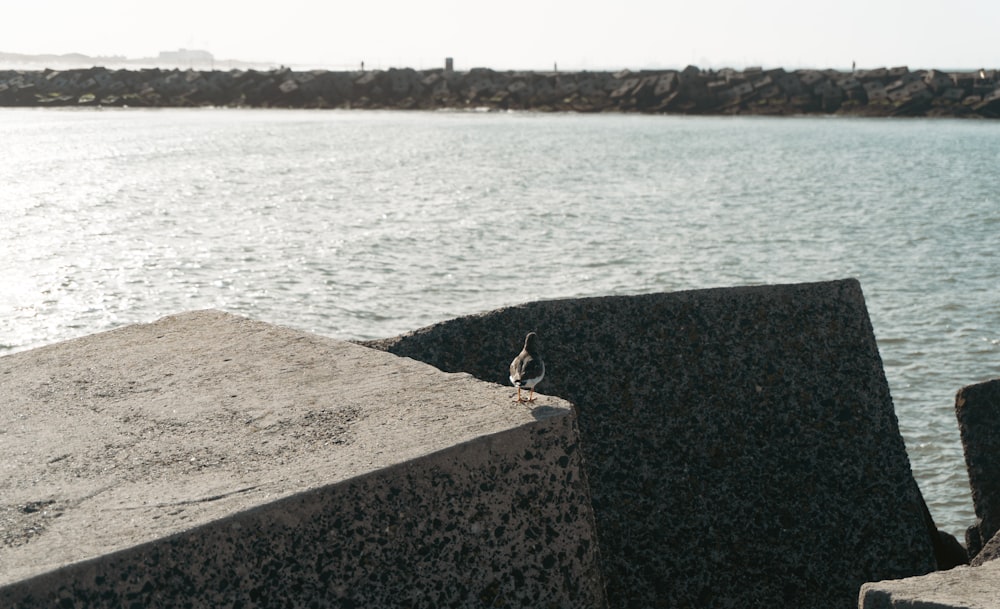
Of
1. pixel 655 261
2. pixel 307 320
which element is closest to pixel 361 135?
pixel 655 261

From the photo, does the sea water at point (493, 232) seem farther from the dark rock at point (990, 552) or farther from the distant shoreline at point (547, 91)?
the distant shoreline at point (547, 91)

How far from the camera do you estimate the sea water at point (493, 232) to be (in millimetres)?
12977

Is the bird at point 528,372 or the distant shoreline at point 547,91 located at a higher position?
the distant shoreline at point 547,91

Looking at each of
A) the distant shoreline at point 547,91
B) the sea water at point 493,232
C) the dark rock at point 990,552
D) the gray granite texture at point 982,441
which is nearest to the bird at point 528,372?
the dark rock at point 990,552

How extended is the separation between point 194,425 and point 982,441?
318 centimetres

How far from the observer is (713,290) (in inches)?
162

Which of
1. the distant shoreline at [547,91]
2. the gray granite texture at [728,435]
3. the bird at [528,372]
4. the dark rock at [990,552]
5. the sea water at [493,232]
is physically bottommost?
the sea water at [493,232]

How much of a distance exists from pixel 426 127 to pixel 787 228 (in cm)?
2953

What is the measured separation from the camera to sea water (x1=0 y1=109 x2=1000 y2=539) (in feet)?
42.6

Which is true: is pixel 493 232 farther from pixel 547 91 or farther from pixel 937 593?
pixel 547 91

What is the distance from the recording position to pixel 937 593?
8.77 ft

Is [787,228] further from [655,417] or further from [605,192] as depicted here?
[655,417]

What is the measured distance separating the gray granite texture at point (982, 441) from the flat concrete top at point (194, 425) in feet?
7.37

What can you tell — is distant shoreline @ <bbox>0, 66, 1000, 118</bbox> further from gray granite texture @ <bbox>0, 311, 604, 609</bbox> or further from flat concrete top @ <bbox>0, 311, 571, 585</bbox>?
gray granite texture @ <bbox>0, 311, 604, 609</bbox>
